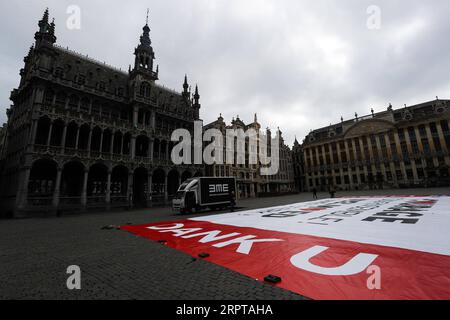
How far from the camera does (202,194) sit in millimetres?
19078

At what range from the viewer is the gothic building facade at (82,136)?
73.3ft

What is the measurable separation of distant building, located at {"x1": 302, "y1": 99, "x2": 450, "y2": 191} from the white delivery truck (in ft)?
175

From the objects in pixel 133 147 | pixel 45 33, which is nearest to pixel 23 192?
pixel 133 147

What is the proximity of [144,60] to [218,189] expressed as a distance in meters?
28.7

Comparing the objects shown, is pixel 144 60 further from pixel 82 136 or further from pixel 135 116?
pixel 82 136

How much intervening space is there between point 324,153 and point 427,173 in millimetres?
25252

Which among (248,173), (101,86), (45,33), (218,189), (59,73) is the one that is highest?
(45,33)

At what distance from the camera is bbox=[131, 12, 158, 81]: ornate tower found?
33781 mm

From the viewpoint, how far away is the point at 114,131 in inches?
1089

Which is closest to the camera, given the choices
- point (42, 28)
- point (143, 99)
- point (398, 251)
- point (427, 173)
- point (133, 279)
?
point (133, 279)

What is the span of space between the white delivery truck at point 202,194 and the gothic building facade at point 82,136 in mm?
13130

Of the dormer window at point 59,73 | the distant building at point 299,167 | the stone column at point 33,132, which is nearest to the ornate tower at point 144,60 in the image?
the dormer window at point 59,73

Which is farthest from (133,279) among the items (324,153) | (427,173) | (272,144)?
(324,153)

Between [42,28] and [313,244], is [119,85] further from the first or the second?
[313,244]
